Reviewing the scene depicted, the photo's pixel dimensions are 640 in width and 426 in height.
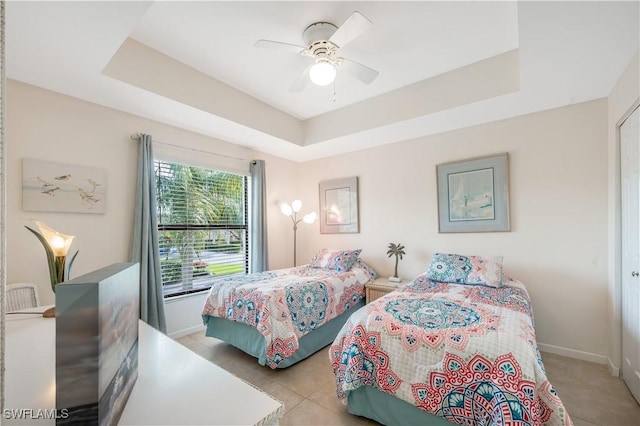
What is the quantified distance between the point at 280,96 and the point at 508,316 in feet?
9.93

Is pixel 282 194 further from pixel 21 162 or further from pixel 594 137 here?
pixel 594 137

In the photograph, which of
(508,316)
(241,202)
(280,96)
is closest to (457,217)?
(508,316)

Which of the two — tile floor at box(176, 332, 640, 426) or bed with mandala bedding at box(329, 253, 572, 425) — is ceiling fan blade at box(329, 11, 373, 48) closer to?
bed with mandala bedding at box(329, 253, 572, 425)

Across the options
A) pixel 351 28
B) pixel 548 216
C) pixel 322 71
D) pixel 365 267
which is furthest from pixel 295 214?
pixel 548 216

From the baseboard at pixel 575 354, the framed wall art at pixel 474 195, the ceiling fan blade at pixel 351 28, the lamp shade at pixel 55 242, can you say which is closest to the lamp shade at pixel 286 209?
the framed wall art at pixel 474 195

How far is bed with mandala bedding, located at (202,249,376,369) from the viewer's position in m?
2.47

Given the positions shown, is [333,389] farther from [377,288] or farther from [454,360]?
[377,288]

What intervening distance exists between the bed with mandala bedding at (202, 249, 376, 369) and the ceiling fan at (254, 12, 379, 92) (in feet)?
6.22

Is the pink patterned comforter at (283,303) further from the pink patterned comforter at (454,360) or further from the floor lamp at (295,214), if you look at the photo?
the floor lamp at (295,214)

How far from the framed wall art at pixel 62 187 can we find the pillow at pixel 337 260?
8.27 ft

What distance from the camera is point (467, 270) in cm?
279

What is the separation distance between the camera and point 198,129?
3.40 m

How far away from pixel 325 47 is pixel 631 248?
2770 mm

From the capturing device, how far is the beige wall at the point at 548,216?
8.66ft
